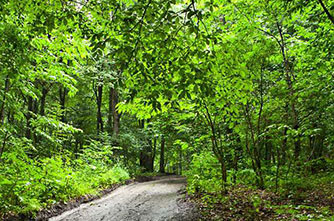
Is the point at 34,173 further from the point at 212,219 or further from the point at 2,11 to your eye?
the point at 212,219

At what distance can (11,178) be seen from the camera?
480cm

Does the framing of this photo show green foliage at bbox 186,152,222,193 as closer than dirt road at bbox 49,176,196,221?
No

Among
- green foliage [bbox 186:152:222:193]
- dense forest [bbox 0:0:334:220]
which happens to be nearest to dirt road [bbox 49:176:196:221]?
dense forest [bbox 0:0:334:220]

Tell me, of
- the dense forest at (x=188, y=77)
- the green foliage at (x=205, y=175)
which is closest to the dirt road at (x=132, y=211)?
the dense forest at (x=188, y=77)

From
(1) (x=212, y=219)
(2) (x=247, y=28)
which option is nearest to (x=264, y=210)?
(1) (x=212, y=219)

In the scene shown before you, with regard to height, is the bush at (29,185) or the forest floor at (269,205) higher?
the bush at (29,185)

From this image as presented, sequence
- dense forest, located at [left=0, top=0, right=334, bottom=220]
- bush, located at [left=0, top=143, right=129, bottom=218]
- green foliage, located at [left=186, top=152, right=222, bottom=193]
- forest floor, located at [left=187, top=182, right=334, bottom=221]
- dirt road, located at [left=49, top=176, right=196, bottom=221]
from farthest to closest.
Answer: green foliage, located at [left=186, top=152, right=222, bottom=193], dirt road, located at [left=49, top=176, right=196, bottom=221], bush, located at [left=0, top=143, right=129, bottom=218], forest floor, located at [left=187, top=182, right=334, bottom=221], dense forest, located at [left=0, top=0, right=334, bottom=220]

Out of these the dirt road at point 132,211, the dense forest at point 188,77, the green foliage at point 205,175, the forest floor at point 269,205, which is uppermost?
the dense forest at point 188,77

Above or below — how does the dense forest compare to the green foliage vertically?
above

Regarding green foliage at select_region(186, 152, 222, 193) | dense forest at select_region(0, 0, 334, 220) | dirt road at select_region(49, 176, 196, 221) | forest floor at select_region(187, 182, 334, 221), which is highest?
dense forest at select_region(0, 0, 334, 220)

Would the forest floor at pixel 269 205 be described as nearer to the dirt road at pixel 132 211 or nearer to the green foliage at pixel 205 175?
the dirt road at pixel 132 211

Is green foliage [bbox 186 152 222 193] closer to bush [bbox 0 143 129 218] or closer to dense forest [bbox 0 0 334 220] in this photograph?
dense forest [bbox 0 0 334 220]

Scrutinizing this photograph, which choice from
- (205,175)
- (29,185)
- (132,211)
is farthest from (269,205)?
(29,185)

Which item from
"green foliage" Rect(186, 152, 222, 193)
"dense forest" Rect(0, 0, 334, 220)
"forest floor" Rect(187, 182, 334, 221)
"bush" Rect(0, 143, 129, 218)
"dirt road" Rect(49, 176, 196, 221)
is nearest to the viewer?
"dense forest" Rect(0, 0, 334, 220)
